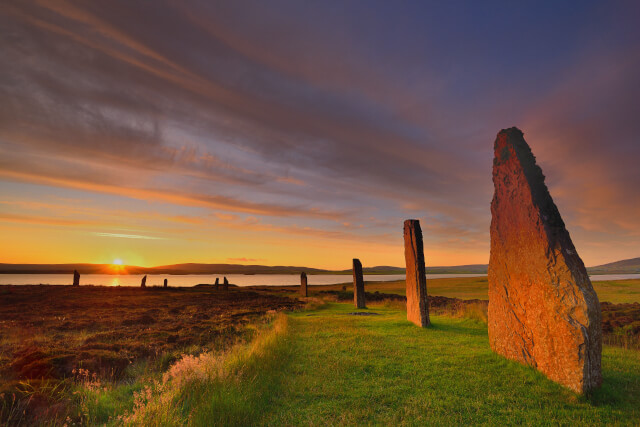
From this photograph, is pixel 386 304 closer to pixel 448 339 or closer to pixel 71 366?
pixel 448 339

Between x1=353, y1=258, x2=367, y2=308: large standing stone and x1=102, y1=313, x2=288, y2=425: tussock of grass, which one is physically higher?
x1=353, y1=258, x2=367, y2=308: large standing stone

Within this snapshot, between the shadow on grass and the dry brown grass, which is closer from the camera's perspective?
the dry brown grass

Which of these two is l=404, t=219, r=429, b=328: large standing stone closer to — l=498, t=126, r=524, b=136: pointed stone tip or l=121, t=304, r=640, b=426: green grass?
l=121, t=304, r=640, b=426: green grass

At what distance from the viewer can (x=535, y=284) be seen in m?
7.24

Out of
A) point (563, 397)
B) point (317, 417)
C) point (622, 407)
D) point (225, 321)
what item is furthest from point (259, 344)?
point (225, 321)

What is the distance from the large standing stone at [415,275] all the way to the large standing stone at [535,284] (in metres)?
4.71

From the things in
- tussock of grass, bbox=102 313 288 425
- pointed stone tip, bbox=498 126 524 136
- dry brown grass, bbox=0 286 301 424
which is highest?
pointed stone tip, bbox=498 126 524 136

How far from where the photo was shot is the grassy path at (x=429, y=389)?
535cm

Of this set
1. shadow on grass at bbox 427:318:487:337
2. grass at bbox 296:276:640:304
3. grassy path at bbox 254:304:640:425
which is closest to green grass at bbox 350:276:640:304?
grass at bbox 296:276:640:304

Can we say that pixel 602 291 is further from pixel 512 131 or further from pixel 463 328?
pixel 512 131

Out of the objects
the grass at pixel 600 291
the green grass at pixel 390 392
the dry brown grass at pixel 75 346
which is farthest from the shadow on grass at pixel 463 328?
the grass at pixel 600 291

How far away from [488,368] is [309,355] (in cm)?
467

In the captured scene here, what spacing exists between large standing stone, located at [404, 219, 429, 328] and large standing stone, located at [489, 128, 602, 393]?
4.71 m

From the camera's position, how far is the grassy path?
535 cm
